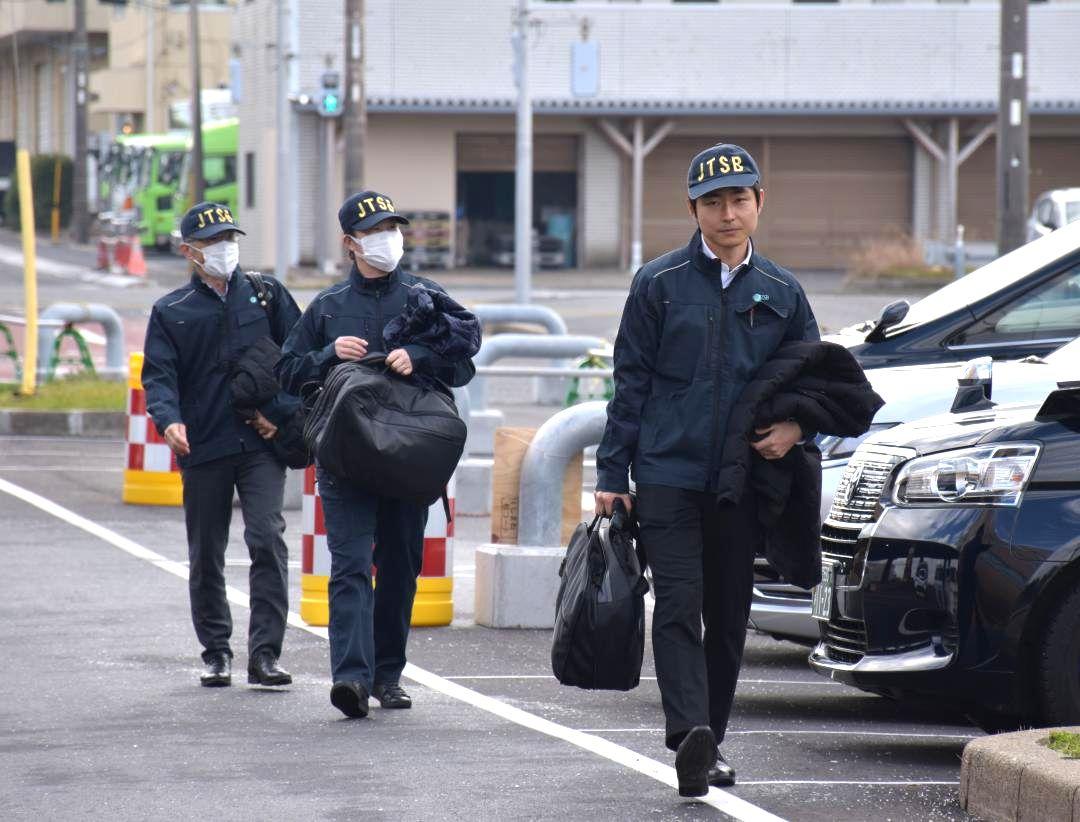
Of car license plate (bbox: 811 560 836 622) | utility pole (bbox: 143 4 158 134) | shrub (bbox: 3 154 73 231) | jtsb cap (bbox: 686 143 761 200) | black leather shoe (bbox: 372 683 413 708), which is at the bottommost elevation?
black leather shoe (bbox: 372 683 413 708)

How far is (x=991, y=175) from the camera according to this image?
155 feet

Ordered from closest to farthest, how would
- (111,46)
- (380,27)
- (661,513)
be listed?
(661,513)
(380,27)
(111,46)

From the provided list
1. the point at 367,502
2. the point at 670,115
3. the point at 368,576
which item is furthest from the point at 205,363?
the point at 670,115

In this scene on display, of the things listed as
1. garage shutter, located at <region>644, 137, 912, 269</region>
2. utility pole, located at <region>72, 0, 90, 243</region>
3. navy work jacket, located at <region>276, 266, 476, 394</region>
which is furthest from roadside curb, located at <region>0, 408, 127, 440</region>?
utility pole, located at <region>72, 0, 90, 243</region>

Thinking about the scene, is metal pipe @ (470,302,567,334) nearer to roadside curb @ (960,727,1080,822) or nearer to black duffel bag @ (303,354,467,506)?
black duffel bag @ (303,354,467,506)

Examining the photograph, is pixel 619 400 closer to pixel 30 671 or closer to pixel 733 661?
pixel 733 661

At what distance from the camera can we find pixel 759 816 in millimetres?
5930

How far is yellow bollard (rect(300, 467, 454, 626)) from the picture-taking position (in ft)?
31.1

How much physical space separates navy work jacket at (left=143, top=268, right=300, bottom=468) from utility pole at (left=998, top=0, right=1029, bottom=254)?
15258 mm

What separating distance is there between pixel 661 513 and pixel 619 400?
0.36 metres

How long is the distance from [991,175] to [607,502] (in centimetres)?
4261

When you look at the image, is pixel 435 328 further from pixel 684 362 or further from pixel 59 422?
pixel 59 422

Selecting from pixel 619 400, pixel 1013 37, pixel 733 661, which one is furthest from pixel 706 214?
pixel 1013 37

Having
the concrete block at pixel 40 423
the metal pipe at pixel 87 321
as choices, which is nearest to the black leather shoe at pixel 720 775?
the concrete block at pixel 40 423
